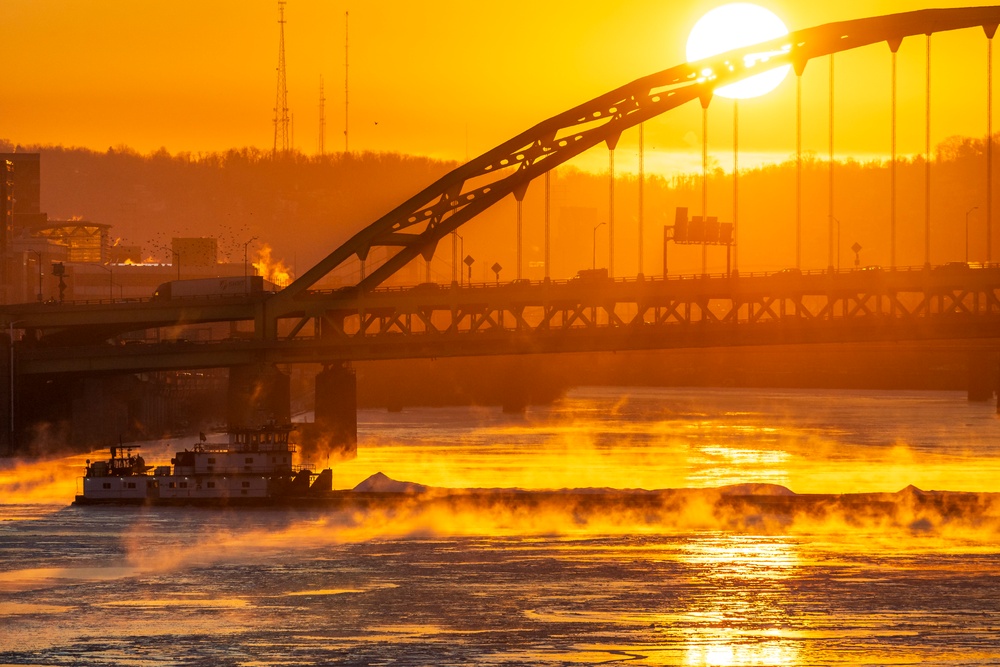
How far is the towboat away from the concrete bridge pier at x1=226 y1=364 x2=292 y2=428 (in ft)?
119

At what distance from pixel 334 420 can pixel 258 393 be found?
7.27m

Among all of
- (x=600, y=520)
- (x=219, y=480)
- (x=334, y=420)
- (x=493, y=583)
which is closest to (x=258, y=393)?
(x=334, y=420)

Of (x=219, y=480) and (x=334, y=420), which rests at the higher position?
(x=334, y=420)

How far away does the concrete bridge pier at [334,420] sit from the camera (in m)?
126

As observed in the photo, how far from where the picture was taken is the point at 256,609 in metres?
56.4

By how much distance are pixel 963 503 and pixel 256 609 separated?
4285 cm

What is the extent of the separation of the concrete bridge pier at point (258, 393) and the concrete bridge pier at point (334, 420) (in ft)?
8.41

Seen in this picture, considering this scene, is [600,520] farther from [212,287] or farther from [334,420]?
[212,287]

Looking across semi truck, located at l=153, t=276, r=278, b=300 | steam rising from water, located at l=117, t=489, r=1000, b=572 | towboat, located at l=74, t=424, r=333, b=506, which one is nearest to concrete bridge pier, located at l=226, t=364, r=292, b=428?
semi truck, located at l=153, t=276, r=278, b=300

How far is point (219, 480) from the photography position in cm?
9231

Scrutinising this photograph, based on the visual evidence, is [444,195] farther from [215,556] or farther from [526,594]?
[526,594]

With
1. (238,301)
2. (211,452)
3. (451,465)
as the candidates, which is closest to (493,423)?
(238,301)

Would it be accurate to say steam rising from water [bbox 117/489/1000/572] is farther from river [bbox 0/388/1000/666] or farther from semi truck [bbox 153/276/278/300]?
semi truck [bbox 153/276/278/300]

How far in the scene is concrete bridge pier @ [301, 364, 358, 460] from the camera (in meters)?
126
